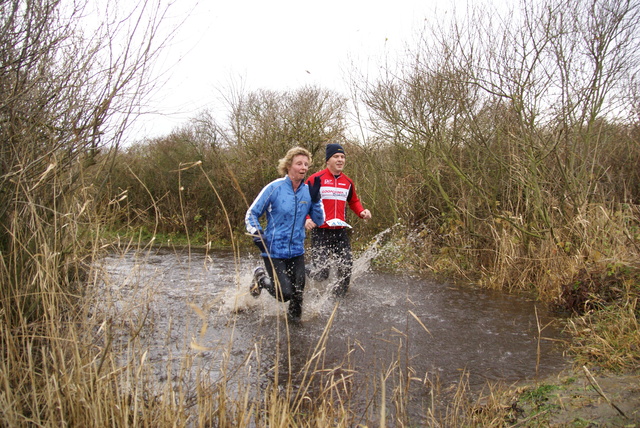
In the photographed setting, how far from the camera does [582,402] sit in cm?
345

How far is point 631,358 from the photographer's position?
4.09 metres

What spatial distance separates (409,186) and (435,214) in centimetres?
81

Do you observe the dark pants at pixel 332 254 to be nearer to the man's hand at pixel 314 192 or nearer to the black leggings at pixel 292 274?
the man's hand at pixel 314 192

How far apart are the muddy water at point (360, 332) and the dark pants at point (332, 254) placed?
27cm

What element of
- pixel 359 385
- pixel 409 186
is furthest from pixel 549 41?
pixel 359 385

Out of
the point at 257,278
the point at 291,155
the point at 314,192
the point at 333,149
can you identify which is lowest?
the point at 257,278

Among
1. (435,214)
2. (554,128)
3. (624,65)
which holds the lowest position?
(435,214)

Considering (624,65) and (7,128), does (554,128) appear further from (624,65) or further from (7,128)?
(7,128)

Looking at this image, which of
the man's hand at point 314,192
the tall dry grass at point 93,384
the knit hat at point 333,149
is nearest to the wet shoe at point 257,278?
the man's hand at point 314,192

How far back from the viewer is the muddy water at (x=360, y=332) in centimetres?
371

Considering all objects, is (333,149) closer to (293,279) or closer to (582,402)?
(293,279)

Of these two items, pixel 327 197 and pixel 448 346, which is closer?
pixel 448 346

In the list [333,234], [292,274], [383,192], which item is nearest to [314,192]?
[292,274]

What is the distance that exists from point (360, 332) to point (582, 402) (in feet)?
7.90
